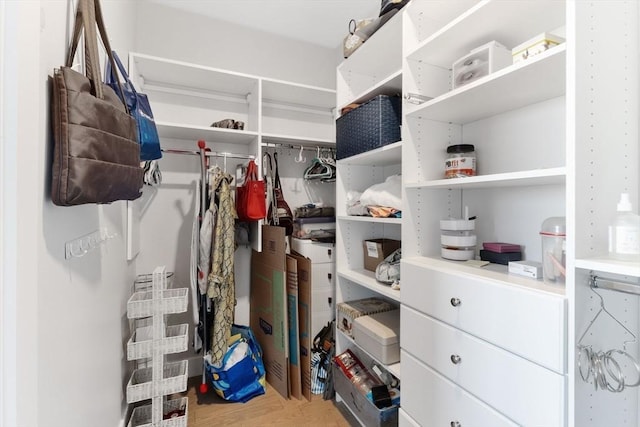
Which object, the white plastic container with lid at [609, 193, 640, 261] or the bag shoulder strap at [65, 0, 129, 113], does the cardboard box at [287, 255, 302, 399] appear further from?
the white plastic container with lid at [609, 193, 640, 261]

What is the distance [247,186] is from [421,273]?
1.27 metres

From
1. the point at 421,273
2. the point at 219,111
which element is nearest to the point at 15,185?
the point at 421,273

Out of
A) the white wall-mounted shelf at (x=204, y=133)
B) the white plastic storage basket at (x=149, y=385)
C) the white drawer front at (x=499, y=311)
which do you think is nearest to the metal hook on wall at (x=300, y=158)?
the white wall-mounted shelf at (x=204, y=133)

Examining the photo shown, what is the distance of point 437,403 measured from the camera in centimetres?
121

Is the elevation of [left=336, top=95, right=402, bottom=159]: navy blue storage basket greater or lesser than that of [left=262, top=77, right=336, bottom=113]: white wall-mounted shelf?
lesser

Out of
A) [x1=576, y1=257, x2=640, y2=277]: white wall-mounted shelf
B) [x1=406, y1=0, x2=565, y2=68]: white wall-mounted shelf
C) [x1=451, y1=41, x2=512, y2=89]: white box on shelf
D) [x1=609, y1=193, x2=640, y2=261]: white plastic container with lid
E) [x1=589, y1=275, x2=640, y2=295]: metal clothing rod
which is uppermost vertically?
[x1=406, y1=0, x2=565, y2=68]: white wall-mounted shelf

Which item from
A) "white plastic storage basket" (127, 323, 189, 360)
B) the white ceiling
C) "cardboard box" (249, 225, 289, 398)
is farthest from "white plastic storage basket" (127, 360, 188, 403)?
the white ceiling

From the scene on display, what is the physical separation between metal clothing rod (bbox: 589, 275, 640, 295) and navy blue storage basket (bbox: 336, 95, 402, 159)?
1.01 meters

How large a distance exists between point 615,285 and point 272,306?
6.17ft

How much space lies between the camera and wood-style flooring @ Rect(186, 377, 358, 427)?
183 centimetres

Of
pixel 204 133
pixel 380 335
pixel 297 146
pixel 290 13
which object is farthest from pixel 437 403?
pixel 290 13

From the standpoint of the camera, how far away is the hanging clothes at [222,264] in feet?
6.39

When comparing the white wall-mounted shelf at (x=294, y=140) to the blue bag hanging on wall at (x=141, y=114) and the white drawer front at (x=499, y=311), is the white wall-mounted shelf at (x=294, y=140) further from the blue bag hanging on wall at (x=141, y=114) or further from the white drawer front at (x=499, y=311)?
the white drawer front at (x=499, y=311)

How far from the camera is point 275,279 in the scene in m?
2.18
